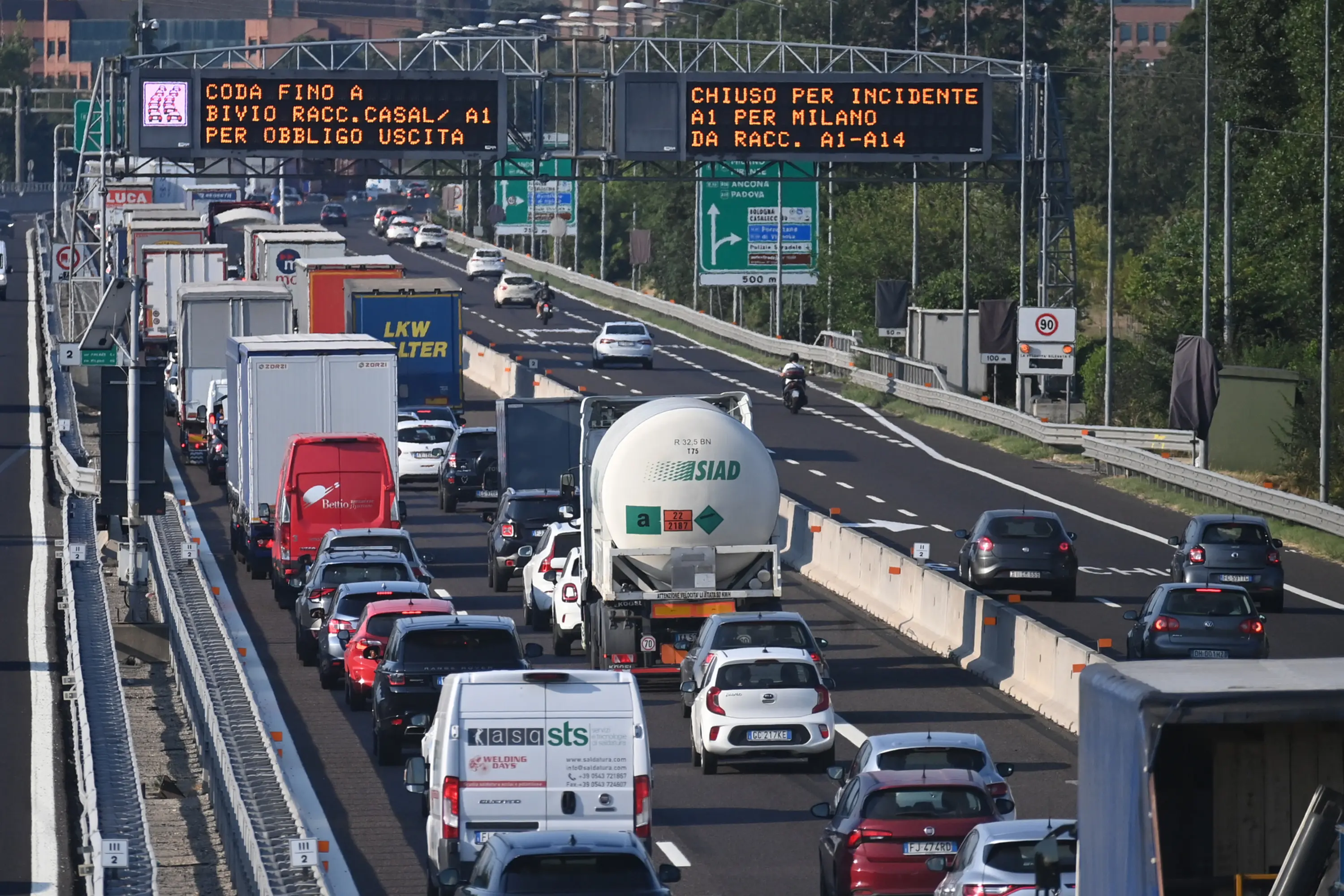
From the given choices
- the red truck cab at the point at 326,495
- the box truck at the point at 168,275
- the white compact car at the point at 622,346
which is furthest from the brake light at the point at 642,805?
the white compact car at the point at 622,346

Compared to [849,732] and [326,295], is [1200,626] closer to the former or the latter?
[849,732]

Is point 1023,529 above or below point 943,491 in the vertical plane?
above

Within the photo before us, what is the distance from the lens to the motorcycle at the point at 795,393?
210 feet

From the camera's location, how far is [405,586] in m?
28.8

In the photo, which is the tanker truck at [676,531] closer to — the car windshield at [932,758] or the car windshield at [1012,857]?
the car windshield at [932,758]

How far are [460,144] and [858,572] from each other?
22459mm

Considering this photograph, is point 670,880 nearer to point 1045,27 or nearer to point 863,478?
point 863,478

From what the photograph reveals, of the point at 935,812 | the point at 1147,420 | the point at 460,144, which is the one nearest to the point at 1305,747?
the point at 935,812

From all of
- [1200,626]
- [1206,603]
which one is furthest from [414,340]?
[1200,626]

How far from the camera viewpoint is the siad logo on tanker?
5459cm

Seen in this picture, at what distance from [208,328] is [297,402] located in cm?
1605

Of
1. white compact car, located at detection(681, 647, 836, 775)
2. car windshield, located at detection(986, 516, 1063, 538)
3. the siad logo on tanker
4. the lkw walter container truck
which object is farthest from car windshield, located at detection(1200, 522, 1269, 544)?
the siad logo on tanker

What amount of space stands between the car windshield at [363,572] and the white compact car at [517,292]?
227 feet

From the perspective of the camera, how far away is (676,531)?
28.7 metres
